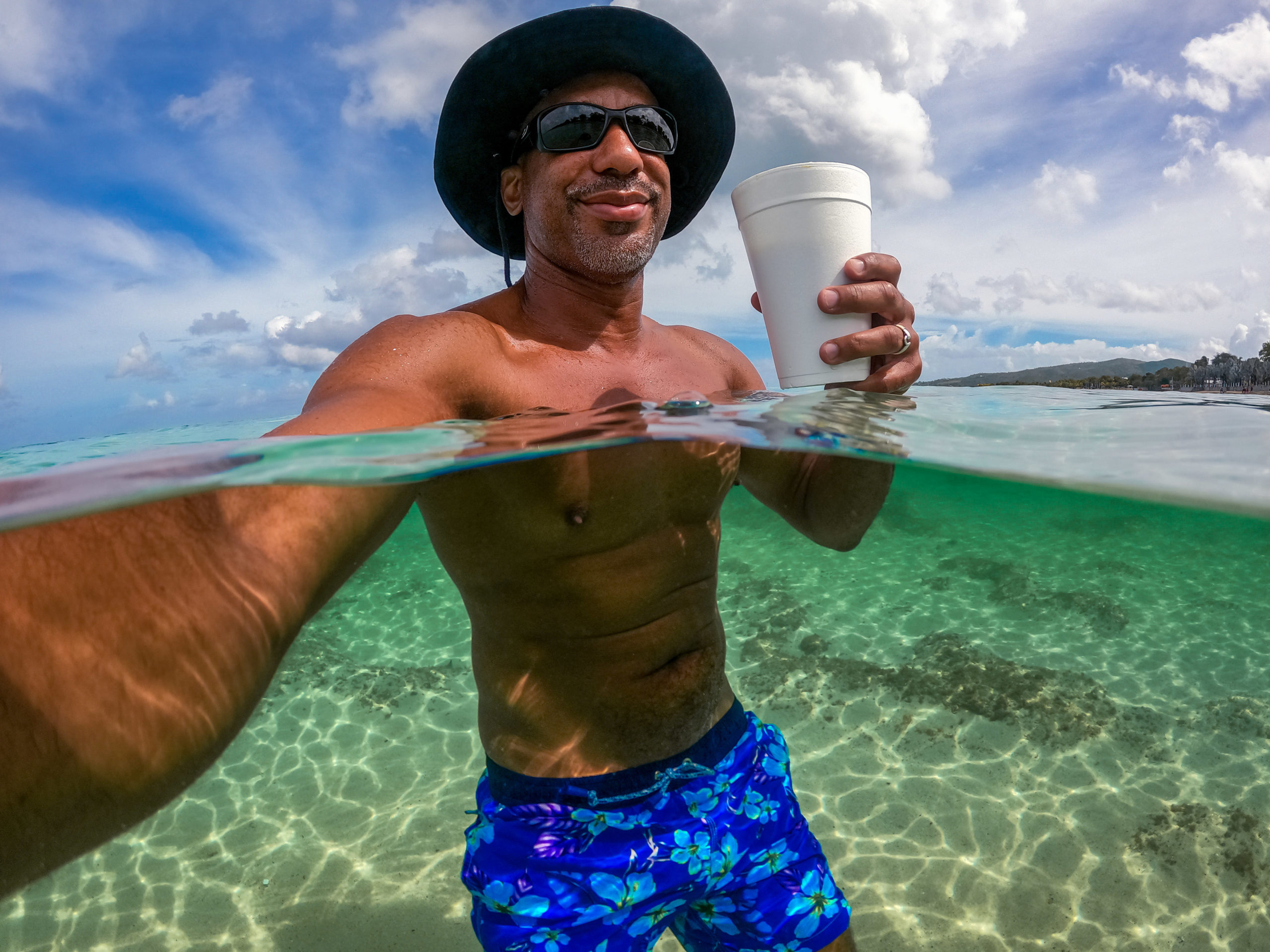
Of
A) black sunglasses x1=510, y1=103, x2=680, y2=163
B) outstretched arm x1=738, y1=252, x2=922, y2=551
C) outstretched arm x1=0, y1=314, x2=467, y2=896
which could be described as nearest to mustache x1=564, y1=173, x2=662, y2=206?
black sunglasses x1=510, y1=103, x2=680, y2=163

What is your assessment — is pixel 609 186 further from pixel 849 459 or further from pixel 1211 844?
pixel 1211 844

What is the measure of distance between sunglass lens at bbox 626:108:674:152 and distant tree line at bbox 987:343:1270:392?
405cm

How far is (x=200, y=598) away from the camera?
3.29 feet

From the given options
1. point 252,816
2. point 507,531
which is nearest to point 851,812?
point 507,531

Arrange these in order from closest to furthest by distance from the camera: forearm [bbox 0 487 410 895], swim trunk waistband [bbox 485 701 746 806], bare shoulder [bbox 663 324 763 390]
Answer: forearm [bbox 0 487 410 895]
swim trunk waistband [bbox 485 701 746 806]
bare shoulder [bbox 663 324 763 390]

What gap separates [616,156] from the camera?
226cm

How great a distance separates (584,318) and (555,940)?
200cm

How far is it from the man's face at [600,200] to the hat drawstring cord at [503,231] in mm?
356

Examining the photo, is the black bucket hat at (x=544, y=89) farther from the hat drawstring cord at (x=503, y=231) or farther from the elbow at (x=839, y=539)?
the elbow at (x=839, y=539)

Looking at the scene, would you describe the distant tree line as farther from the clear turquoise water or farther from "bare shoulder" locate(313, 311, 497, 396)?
"bare shoulder" locate(313, 311, 497, 396)

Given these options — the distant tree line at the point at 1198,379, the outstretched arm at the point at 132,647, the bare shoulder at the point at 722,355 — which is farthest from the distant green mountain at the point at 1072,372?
the outstretched arm at the point at 132,647

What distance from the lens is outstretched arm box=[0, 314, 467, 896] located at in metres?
0.76

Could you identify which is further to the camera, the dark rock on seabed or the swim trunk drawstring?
the dark rock on seabed

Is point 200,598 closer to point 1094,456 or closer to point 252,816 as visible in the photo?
point 1094,456
